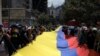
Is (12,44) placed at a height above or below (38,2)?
above

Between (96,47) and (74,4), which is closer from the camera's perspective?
(96,47)

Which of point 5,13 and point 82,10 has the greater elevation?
point 82,10

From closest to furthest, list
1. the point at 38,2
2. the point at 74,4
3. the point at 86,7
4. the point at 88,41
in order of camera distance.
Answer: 1. the point at 88,41
2. the point at 86,7
3. the point at 74,4
4. the point at 38,2

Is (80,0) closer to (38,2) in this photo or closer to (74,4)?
(74,4)

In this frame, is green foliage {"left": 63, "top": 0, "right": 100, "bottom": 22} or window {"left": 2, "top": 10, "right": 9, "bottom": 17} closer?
green foliage {"left": 63, "top": 0, "right": 100, "bottom": 22}

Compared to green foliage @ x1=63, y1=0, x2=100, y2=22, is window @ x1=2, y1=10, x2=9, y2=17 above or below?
below

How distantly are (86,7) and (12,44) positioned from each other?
85.2 feet

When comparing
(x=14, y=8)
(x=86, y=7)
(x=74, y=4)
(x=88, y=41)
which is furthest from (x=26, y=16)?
(x=88, y=41)

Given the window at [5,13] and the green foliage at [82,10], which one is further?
the window at [5,13]

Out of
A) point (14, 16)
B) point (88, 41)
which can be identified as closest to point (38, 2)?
point (14, 16)

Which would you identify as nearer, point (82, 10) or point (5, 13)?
point (82, 10)

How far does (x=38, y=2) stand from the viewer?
10519 cm

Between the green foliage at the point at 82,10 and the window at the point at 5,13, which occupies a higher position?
the green foliage at the point at 82,10

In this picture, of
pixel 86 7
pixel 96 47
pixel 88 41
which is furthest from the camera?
pixel 86 7
